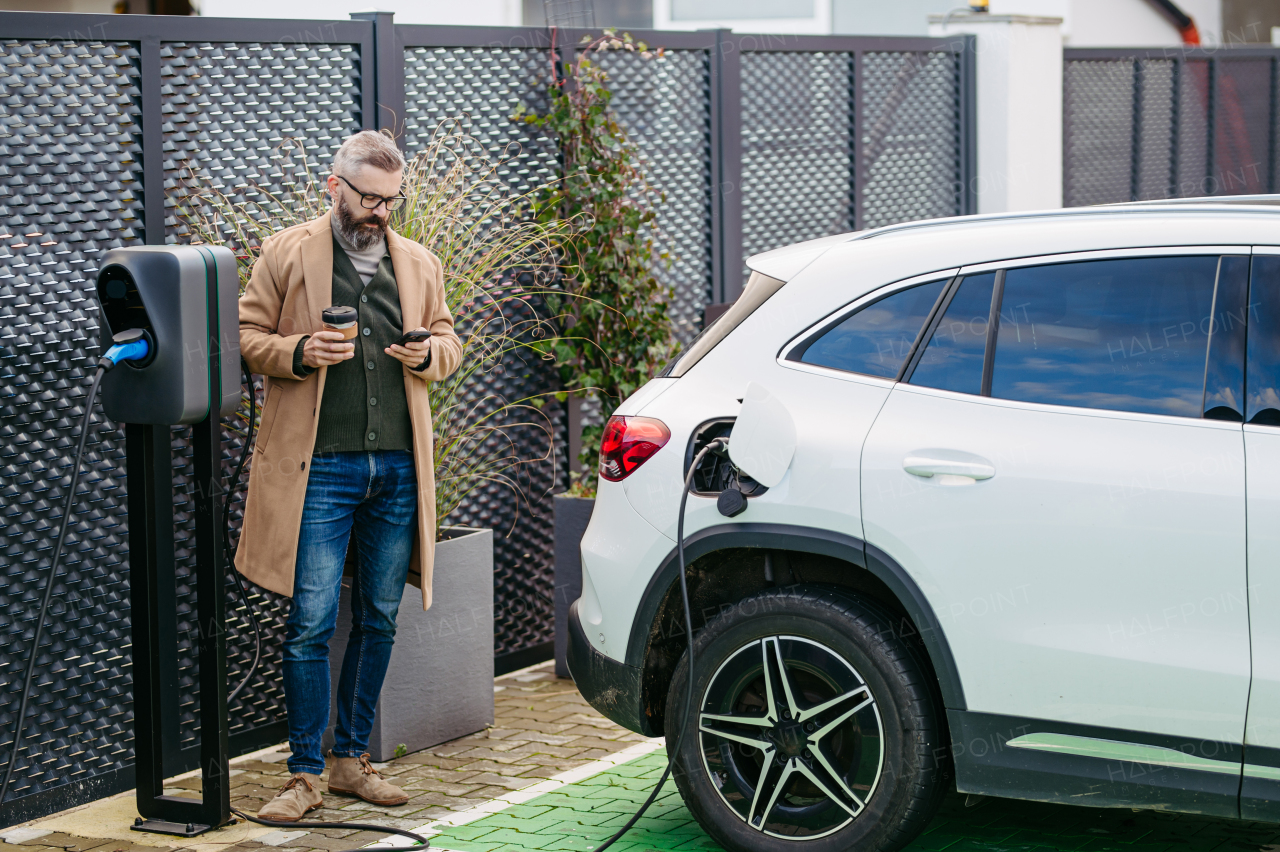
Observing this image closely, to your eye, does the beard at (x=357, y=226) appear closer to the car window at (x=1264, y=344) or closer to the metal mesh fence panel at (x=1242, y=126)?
the car window at (x=1264, y=344)

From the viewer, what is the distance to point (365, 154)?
4.86 m

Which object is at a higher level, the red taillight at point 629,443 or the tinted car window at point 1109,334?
the tinted car window at point 1109,334

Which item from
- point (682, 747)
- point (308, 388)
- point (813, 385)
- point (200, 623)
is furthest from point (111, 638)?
point (813, 385)

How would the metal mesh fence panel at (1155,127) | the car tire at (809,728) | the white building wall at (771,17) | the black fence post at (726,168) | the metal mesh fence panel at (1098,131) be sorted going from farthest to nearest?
the white building wall at (771,17) → the metal mesh fence panel at (1155,127) → the metal mesh fence panel at (1098,131) → the black fence post at (726,168) → the car tire at (809,728)

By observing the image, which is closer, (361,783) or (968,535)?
(968,535)

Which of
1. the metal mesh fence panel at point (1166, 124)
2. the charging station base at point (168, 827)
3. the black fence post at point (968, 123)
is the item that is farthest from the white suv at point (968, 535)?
the metal mesh fence panel at point (1166, 124)

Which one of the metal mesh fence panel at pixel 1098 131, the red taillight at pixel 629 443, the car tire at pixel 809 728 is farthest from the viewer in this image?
the metal mesh fence panel at pixel 1098 131

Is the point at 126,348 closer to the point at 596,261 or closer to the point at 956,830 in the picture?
the point at 596,261

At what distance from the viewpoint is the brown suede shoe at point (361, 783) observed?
516 cm

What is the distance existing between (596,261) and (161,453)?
2.39 metres

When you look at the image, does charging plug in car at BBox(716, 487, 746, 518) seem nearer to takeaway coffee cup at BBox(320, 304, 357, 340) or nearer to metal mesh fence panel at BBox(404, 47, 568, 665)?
takeaway coffee cup at BBox(320, 304, 357, 340)

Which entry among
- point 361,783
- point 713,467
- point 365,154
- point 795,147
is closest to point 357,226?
point 365,154

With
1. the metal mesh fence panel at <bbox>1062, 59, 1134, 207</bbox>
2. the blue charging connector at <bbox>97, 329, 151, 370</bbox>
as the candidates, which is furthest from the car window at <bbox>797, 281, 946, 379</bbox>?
the metal mesh fence panel at <bbox>1062, 59, 1134, 207</bbox>

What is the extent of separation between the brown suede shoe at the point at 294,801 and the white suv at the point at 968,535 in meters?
1.10
